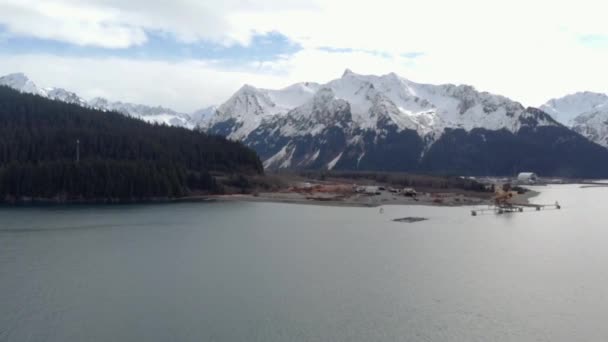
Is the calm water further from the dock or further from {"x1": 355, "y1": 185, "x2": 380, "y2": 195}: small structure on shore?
{"x1": 355, "y1": 185, "x2": 380, "y2": 195}: small structure on shore

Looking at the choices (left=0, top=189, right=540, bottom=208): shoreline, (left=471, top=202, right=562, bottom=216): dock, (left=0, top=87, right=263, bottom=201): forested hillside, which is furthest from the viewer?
(left=0, top=87, right=263, bottom=201): forested hillside

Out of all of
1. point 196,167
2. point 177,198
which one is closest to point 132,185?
point 177,198

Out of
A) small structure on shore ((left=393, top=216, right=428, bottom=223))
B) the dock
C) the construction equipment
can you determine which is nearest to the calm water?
small structure on shore ((left=393, top=216, right=428, bottom=223))

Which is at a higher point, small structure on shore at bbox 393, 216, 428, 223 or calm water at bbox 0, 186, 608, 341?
small structure on shore at bbox 393, 216, 428, 223

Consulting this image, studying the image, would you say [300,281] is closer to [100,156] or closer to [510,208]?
[510,208]

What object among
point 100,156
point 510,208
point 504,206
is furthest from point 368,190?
point 100,156

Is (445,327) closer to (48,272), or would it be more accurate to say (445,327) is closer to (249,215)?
(48,272)
